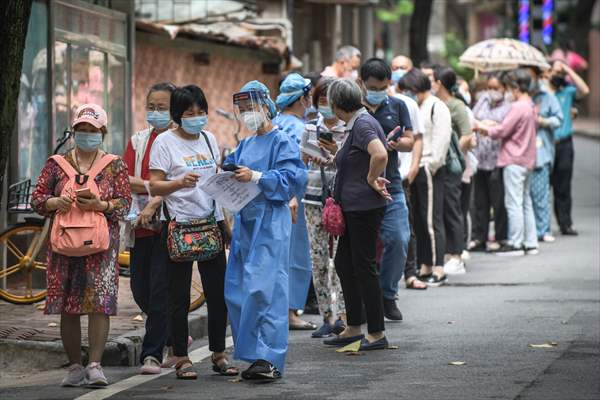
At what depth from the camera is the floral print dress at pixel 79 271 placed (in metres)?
8.80

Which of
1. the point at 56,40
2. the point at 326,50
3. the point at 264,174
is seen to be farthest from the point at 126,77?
the point at 326,50

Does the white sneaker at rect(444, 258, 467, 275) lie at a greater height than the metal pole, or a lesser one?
lesser

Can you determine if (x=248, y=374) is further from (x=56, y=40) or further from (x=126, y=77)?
(x=126, y=77)

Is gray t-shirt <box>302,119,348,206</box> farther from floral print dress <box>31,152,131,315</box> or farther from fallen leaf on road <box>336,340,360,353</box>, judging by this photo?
floral print dress <box>31,152,131,315</box>

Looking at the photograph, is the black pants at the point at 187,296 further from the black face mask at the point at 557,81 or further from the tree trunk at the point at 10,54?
the black face mask at the point at 557,81

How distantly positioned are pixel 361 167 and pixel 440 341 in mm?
1351

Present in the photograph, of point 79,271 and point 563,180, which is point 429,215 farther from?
point 79,271

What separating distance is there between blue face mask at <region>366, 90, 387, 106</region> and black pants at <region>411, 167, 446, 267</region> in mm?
2810

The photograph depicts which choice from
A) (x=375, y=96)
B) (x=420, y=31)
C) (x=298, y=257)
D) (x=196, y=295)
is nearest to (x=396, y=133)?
→ (x=375, y=96)

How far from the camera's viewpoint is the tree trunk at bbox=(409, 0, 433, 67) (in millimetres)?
27516

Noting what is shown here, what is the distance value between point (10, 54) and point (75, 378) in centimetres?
204

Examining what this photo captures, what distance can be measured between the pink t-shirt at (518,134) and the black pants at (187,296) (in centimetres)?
796

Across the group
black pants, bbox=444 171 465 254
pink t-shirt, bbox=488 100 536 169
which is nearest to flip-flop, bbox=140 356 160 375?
black pants, bbox=444 171 465 254

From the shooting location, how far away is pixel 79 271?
29.0ft
